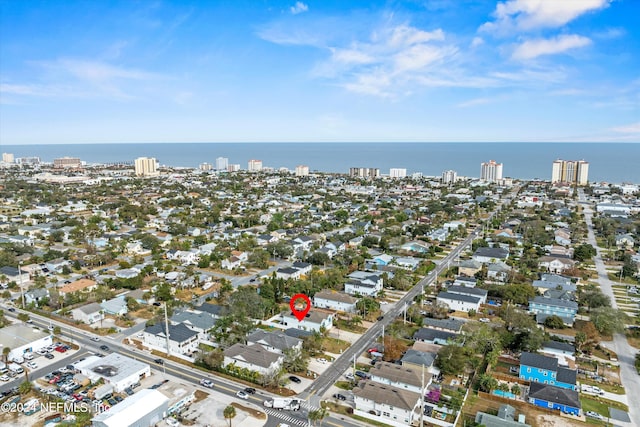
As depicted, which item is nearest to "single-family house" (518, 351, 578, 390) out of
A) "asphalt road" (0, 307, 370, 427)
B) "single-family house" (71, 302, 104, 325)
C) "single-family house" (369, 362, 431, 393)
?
"single-family house" (369, 362, 431, 393)

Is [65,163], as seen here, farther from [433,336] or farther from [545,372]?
[545,372]

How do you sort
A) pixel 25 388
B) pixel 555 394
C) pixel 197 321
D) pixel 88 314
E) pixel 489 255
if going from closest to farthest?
pixel 25 388 < pixel 555 394 < pixel 197 321 < pixel 88 314 < pixel 489 255

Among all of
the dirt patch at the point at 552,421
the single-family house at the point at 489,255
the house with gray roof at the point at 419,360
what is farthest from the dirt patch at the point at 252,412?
the single-family house at the point at 489,255

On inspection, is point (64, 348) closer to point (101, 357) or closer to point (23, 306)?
point (101, 357)

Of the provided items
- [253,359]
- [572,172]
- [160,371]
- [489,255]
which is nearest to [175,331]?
[160,371]

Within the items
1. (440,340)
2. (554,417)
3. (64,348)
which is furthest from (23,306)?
(554,417)

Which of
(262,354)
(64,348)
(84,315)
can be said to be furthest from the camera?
(84,315)

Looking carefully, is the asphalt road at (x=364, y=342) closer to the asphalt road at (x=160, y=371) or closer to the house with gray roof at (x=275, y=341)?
the asphalt road at (x=160, y=371)
